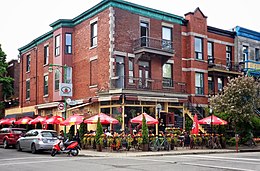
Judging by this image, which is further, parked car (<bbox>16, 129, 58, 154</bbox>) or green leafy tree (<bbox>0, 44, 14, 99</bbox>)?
green leafy tree (<bbox>0, 44, 14, 99</bbox>)

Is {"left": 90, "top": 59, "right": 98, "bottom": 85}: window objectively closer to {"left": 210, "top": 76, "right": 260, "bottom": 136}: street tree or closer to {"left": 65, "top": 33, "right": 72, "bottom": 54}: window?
{"left": 65, "top": 33, "right": 72, "bottom": 54}: window

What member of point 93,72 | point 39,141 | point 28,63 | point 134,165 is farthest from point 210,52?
point 134,165

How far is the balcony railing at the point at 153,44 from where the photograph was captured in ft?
97.1

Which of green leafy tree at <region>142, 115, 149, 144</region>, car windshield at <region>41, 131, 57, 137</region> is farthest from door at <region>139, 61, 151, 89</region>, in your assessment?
car windshield at <region>41, 131, 57, 137</region>

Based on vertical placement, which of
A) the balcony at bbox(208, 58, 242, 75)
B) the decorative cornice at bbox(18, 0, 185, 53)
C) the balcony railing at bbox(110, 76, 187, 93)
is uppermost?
the decorative cornice at bbox(18, 0, 185, 53)

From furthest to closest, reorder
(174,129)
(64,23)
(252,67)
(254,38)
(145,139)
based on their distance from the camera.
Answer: (254,38)
(252,67)
(64,23)
(174,129)
(145,139)

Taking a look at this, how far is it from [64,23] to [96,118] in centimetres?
1170

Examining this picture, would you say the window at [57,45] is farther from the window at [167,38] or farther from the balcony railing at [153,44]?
the window at [167,38]

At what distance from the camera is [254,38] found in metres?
38.4

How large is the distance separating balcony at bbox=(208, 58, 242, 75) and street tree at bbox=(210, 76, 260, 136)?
583cm

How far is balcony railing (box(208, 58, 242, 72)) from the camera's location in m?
35.0

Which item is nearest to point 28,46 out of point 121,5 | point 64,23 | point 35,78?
point 35,78

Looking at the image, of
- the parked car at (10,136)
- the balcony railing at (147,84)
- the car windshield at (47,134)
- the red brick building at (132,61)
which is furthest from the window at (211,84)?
the parked car at (10,136)

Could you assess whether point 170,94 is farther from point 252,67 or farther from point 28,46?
point 28,46
